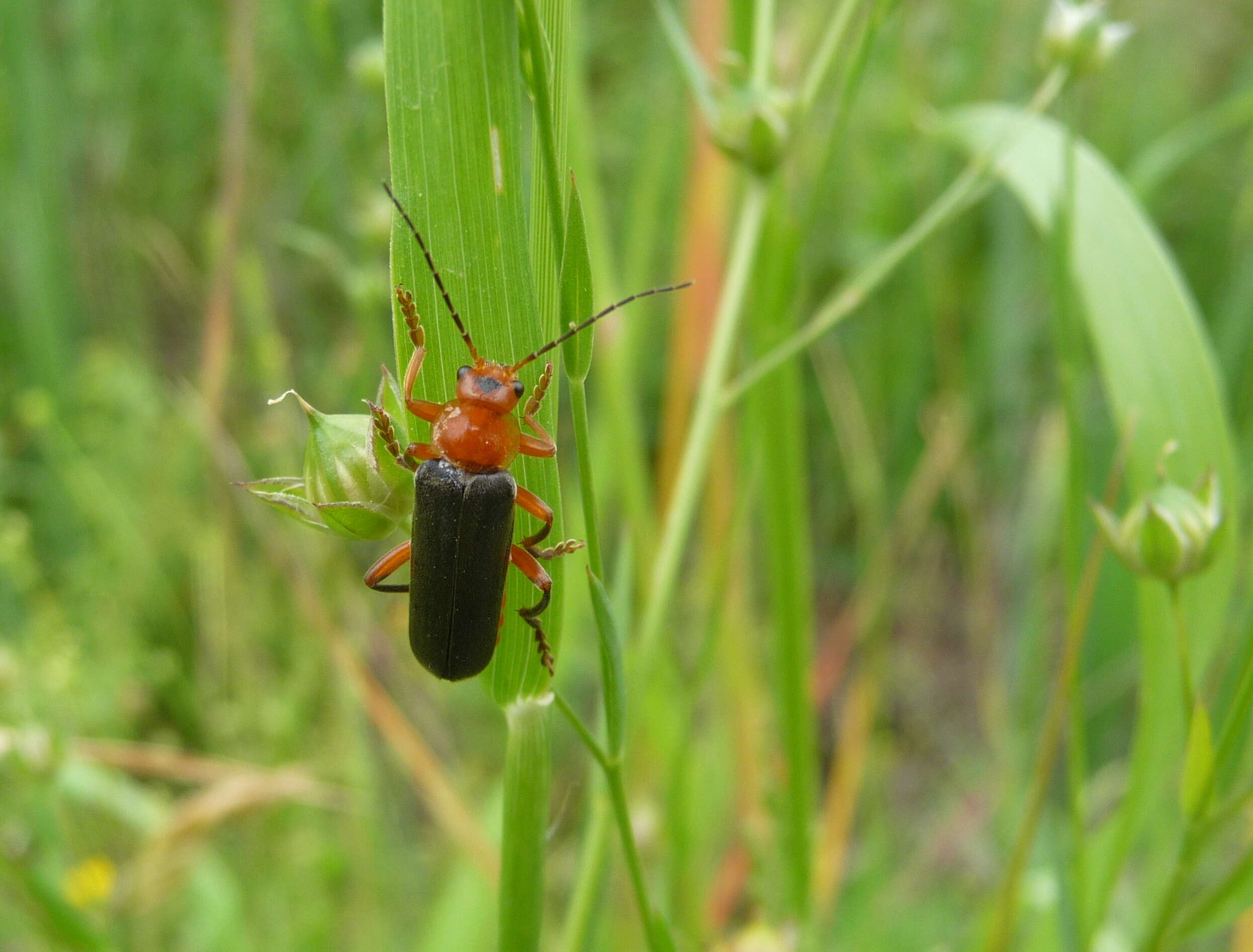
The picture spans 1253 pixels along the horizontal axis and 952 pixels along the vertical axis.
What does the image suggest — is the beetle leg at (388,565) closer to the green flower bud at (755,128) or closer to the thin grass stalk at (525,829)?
the thin grass stalk at (525,829)

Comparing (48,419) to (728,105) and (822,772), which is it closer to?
(728,105)

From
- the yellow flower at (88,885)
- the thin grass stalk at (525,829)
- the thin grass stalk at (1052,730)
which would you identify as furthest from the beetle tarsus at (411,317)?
the yellow flower at (88,885)

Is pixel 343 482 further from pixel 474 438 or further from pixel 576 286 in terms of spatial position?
pixel 474 438

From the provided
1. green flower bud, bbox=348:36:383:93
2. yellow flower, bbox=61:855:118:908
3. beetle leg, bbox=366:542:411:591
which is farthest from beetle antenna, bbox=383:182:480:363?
yellow flower, bbox=61:855:118:908

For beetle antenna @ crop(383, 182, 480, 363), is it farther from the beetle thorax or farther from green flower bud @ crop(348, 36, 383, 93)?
green flower bud @ crop(348, 36, 383, 93)

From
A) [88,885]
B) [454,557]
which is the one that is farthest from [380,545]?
[454,557]

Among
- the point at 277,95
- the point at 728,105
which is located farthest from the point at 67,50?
the point at 728,105
